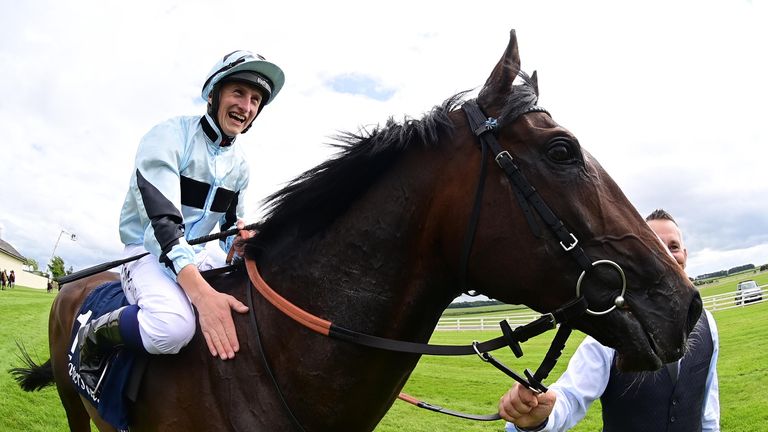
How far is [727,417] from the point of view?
8.28 m

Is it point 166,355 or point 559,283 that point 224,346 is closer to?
point 166,355

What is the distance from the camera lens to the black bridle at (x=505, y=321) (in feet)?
6.55

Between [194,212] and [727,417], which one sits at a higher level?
[194,212]

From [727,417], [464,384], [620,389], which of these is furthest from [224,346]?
[464,384]

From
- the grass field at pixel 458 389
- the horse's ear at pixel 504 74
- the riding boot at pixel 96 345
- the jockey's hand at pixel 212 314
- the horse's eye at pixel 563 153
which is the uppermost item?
the horse's ear at pixel 504 74

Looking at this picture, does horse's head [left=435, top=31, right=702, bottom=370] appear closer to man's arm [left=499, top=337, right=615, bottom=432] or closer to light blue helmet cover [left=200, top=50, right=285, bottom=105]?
man's arm [left=499, top=337, right=615, bottom=432]

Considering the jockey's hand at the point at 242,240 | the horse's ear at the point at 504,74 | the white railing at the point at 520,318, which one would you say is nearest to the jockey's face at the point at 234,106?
the jockey's hand at the point at 242,240

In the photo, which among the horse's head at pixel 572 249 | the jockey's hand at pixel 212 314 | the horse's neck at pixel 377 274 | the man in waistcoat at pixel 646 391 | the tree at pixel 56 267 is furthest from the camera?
the tree at pixel 56 267

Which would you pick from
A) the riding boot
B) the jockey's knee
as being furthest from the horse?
the riding boot

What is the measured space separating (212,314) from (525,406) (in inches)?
61.9

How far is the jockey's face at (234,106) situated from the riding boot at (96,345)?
1.17 m

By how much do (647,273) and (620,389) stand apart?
4.74ft

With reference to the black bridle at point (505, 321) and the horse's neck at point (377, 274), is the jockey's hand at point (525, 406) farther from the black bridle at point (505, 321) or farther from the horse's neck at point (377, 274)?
the horse's neck at point (377, 274)

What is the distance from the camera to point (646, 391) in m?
2.97
